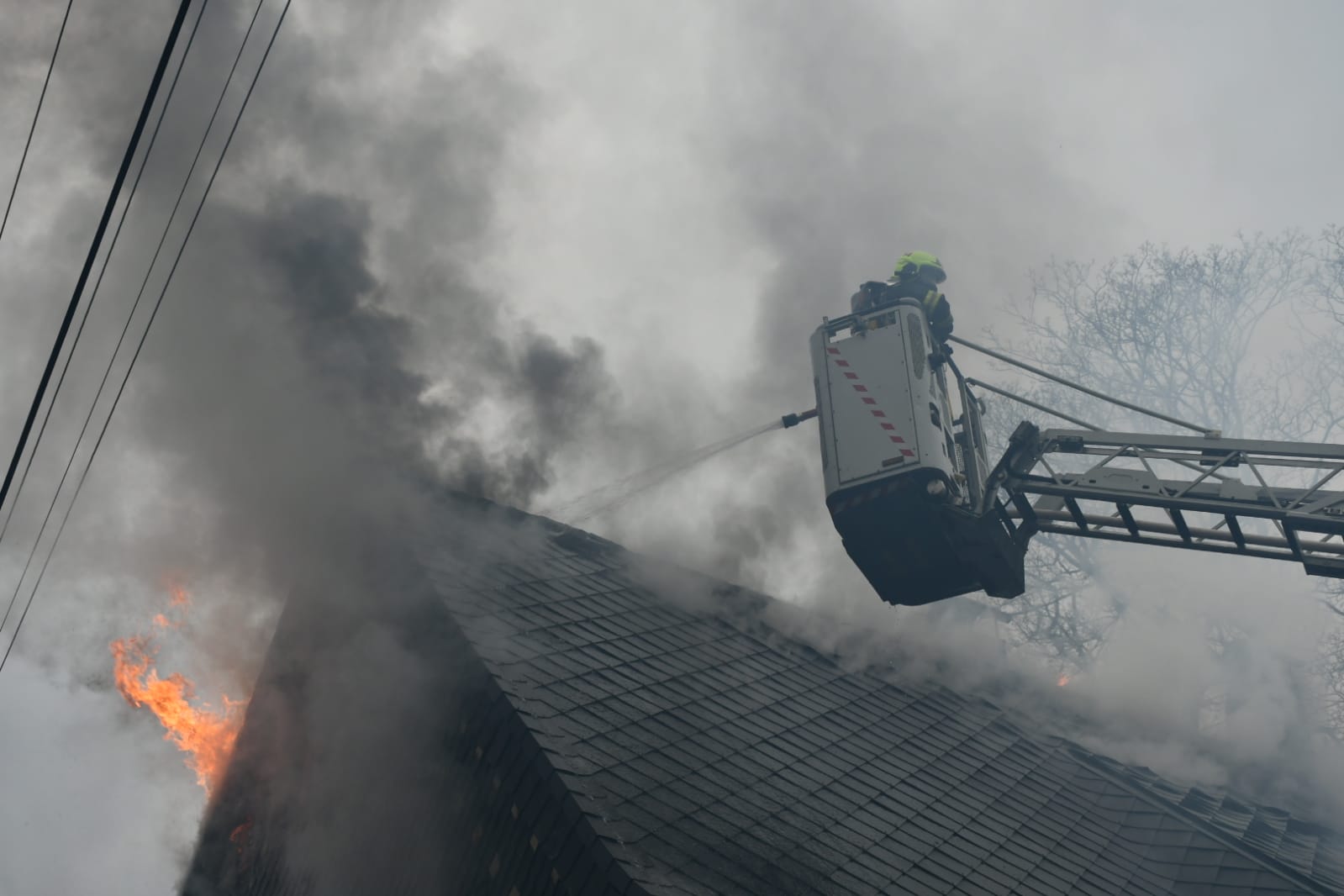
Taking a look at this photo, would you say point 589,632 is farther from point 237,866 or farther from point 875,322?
point 237,866

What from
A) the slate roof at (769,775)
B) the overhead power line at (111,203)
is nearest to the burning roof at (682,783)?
→ the slate roof at (769,775)

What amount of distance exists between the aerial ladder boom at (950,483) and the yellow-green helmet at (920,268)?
1.62 feet

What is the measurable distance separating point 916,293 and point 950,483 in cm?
194

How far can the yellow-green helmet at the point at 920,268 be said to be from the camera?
32.0ft

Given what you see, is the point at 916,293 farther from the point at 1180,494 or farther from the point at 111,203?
the point at 111,203

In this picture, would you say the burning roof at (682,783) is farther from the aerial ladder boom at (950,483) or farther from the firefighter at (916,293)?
the firefighter at (916,293)

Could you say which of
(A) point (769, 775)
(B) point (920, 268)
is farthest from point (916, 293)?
(A) point (769, 775)

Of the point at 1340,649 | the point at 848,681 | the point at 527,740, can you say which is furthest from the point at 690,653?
the point at 1340,649

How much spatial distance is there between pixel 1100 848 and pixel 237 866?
8.48 metres

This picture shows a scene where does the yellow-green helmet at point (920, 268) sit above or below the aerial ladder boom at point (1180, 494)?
above

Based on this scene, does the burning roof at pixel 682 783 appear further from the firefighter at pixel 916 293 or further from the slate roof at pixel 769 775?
the firefighter at pixel 916 293

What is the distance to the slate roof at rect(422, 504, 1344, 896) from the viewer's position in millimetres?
6770

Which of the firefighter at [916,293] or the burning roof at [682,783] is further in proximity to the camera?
the firefighter at [916,293]

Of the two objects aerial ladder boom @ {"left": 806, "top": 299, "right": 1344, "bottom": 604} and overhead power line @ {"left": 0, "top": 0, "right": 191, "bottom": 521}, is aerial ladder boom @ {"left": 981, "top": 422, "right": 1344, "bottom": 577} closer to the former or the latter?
aerial ladder boom @ {"left": 806, "top": 299, "right": 1344, "bottom": 604}
